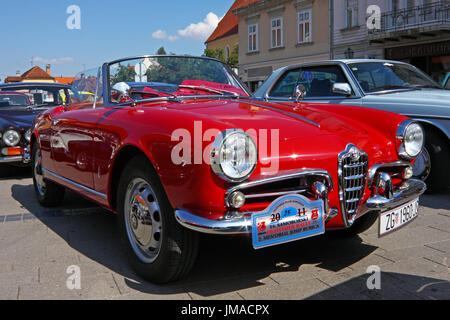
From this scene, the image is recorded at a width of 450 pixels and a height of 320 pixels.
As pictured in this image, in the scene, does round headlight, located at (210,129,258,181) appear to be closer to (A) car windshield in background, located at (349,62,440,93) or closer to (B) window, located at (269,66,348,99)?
(B) window, located at (269,66,348,99)

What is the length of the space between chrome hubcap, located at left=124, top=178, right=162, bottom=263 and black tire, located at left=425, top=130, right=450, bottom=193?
12.0 ft

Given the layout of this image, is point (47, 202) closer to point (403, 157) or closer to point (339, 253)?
point (339, 253)

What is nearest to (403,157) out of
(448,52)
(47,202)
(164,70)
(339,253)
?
(339,253)

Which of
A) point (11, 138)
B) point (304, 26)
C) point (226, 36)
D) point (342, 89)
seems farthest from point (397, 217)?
point (226, 36)

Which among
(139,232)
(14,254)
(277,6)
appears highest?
(277,6)

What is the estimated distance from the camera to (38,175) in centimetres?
514

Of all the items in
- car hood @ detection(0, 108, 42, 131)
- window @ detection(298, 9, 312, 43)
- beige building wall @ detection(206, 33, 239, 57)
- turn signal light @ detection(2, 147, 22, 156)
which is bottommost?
turn signal light @ detection(2, 147, 22, 156)

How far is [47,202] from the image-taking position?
498cm

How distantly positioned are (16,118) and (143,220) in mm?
5409

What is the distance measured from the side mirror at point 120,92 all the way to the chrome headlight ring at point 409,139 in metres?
2.00

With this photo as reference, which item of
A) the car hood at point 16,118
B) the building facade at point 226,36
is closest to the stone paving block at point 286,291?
the car hood at point 16,118

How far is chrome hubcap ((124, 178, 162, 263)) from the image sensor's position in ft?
9.14

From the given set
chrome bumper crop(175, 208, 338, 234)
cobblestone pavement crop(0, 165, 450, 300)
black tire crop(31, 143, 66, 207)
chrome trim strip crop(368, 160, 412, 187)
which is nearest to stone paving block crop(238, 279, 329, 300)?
cobblestone pavement crop(0, 165, 450, 300)

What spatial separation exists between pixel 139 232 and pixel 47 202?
247cm
